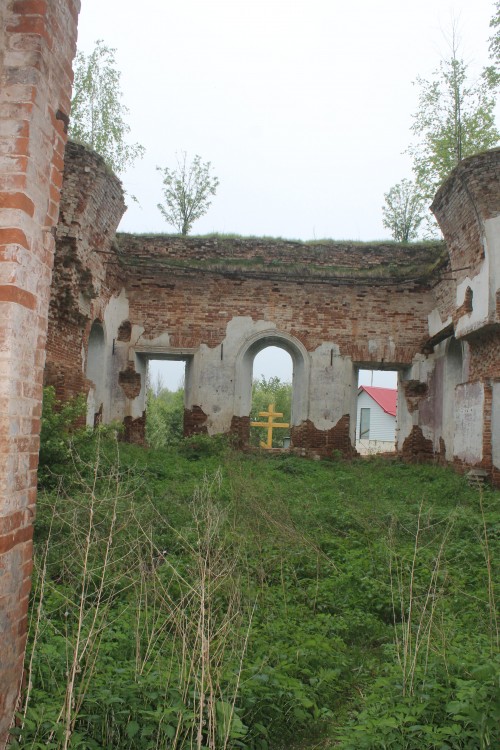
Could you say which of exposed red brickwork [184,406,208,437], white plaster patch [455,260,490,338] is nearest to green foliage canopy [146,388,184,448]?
exposed red brickwork [184,406,208,437]

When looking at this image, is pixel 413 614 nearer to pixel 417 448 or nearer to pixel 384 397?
pixel 417 448

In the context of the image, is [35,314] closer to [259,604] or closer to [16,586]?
[16,586]

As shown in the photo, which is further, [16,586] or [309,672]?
[309,672]

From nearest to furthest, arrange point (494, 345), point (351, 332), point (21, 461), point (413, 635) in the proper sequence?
point (21, 461) → point (413, 635) → point (494, 345) → point (351, 332)

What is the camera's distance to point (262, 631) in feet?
13.8

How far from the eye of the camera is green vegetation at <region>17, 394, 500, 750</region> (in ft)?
9.47

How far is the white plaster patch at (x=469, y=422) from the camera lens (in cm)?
1137

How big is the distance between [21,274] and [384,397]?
130ft

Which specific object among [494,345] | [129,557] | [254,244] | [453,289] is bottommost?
[129,557]

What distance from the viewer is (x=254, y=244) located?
1545cm

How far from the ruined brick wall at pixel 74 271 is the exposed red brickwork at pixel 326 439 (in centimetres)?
540

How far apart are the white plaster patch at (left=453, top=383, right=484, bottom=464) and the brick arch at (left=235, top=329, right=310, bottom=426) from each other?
3756 millimetres

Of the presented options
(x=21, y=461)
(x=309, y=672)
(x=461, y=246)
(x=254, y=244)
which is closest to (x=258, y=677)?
(x=309, y=672)

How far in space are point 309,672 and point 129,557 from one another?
6.66 ft
